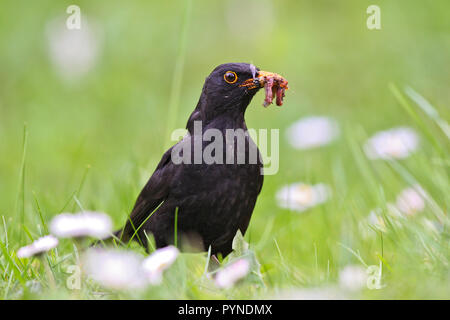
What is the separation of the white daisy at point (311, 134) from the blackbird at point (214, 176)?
2.28m

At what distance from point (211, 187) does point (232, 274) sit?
2.61 ft

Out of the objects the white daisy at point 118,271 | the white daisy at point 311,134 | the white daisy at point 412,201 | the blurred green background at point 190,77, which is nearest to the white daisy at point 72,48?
the blurred green background at point 190,77

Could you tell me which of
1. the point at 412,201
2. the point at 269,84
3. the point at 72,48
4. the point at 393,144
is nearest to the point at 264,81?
the point at 269,84

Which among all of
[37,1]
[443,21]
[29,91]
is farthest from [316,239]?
[37,1]

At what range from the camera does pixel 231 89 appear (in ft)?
11.6

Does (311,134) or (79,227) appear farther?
(311,134)

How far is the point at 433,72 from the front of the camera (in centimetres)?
703

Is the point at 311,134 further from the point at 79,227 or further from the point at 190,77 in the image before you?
the point at 79,227

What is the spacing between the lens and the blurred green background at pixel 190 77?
6.24 m

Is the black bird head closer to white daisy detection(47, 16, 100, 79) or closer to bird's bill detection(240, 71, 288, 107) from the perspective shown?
bird's bill detection(240, 71, 288, 107)

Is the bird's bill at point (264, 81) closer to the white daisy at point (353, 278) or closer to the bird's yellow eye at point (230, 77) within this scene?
the bird's yellow eye at point (230, 77)

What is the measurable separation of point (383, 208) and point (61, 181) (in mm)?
3968

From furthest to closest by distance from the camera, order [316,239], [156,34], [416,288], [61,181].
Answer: [156,34] → [61,181] → [316,239] → [416,288]

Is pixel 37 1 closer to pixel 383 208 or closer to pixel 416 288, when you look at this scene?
pixel 383 208
